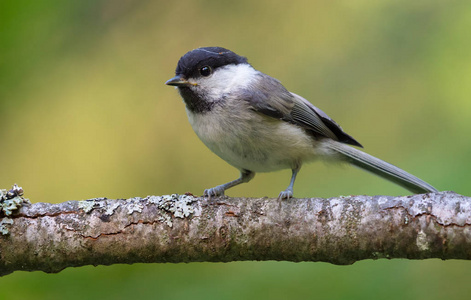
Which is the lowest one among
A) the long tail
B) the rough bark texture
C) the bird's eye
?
the rough bark texture

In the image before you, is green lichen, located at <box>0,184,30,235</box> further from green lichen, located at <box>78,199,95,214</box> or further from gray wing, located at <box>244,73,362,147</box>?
gray wing, located at <box>244,73,362,147</box>

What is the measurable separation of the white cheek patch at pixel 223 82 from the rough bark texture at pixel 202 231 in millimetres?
874

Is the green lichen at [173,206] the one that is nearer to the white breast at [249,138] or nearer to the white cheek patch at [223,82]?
the white breast at [249,138]

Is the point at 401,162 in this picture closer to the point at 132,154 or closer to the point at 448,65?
the point at 448,65

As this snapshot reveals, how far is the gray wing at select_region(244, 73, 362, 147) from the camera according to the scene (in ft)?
9.89

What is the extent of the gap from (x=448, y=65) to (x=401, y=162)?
65cm

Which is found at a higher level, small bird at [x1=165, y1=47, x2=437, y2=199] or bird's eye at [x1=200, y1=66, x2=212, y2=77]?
bird's eye at [x1=200, y1=66, x2=212, y2=77]

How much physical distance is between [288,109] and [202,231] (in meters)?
1.23

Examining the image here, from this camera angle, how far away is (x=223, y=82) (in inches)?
120

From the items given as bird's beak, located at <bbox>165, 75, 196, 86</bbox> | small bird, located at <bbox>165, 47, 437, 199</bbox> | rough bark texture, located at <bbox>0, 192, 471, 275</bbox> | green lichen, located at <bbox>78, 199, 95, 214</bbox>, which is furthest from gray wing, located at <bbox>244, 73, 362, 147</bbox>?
green lichen, located at <bbox>78, 199, 95, 214</bbox>

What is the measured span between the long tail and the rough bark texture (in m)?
0.83

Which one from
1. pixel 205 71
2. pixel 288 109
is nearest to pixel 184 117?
pixel 205 71

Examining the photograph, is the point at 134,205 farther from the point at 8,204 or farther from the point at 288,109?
the point at 288,109

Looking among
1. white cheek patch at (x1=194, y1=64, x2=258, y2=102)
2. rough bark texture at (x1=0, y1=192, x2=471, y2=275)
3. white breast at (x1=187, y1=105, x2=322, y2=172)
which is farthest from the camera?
white cheek patch at (x1=194, y1=64, x2=258, y2=102)
